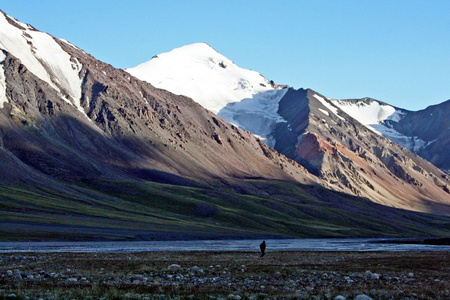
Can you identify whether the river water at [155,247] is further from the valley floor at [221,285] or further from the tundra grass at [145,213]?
the valley floor at [221,285]

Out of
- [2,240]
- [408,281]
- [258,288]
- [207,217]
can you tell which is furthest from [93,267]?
[207,217]

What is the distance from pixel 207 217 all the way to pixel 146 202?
856 inches

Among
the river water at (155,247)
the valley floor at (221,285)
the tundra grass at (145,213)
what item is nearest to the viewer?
Result: the valley floor at (221,285)

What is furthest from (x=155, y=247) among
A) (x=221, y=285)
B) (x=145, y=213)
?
(x=145, y=213)

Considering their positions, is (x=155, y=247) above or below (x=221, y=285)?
above

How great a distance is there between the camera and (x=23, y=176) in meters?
183

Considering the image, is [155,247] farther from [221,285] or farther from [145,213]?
[145,213]

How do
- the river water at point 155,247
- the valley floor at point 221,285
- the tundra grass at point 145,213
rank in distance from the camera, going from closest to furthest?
the valley floor at point 221,285 → the river water at point 155,247 → the tundra grass at point 145,213

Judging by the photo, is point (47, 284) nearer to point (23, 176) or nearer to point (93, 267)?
point (93, 267)

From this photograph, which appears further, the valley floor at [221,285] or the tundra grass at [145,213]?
the tundra grass at [145,213]

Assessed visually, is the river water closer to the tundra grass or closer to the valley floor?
the tundra grass

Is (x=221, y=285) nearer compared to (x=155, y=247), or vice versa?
(x=221, y=285)

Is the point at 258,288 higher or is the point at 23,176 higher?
the point at 23,176

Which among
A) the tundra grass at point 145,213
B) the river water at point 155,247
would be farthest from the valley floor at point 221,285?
the tundra grass at point 145,213
